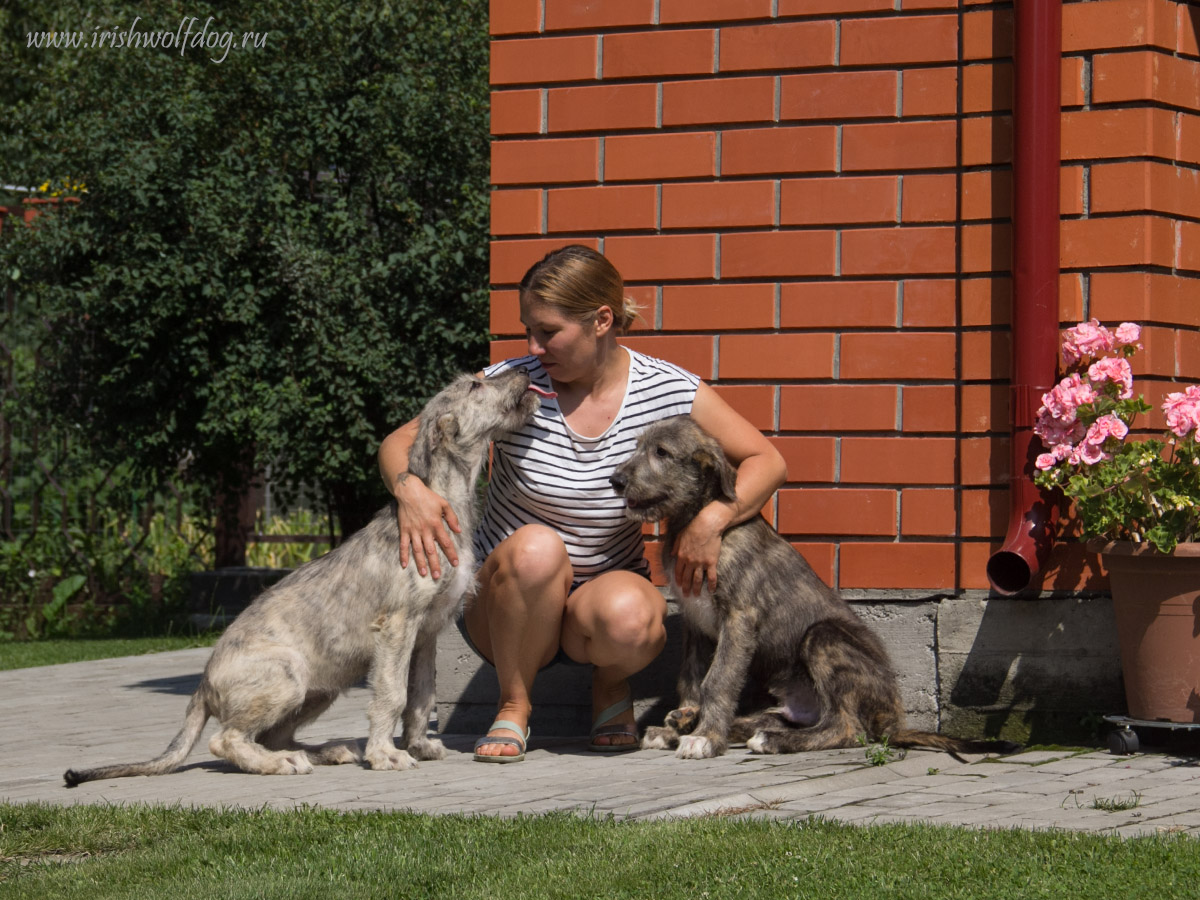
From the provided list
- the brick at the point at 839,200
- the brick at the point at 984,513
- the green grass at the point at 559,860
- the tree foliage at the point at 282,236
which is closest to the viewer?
the green grass at the point at 559,860

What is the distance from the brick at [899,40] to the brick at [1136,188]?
2.68 feet

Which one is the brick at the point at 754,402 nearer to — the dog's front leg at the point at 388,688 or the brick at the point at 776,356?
the brick at the point at 776,356

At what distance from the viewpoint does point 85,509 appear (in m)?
13.2

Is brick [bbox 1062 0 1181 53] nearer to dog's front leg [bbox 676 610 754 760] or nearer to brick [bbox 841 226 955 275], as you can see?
brick [bbox 841 226 955 275]

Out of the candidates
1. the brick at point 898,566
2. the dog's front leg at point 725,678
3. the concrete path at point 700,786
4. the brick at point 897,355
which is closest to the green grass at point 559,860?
the concrete path at point 700,786

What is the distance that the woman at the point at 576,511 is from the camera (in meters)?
5.46

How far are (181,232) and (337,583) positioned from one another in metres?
5.07

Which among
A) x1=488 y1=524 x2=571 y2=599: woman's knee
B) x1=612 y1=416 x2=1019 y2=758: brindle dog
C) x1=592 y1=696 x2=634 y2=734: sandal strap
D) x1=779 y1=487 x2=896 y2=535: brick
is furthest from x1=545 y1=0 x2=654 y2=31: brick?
x1=592 y1=696 x2=634 y2=734: sandal strap

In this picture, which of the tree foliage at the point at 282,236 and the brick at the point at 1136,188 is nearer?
the brick at the point at 1136,188

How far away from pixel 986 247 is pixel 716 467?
1.54 metres

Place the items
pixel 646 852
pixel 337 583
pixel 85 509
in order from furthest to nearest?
pixel 85 509, pixel 337 583, pixel 646 852

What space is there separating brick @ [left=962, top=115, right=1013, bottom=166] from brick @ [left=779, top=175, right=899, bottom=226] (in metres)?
Result: 0.33

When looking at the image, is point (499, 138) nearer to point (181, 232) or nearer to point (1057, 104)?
point (1057, 104)

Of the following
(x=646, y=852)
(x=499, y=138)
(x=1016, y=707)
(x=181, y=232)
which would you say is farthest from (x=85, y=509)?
(x=646, y=852)
